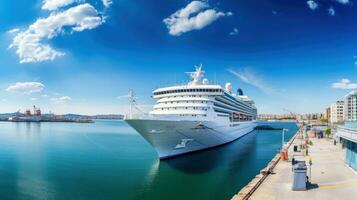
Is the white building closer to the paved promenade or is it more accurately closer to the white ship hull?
the paved promenade

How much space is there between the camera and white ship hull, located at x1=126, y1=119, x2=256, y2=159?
35844 millimetres

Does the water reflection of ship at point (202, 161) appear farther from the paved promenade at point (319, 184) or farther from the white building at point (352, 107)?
the white building at point (352, 107)

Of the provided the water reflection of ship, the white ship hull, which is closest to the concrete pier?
the water reflection of ship

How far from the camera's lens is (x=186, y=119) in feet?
125

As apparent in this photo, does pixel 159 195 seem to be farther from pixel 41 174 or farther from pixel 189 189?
pixel 41 174

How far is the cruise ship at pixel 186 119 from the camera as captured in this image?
3622 cm

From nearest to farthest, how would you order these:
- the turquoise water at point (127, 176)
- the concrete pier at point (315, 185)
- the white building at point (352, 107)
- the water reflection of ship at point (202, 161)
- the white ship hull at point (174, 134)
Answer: the concrete pier at point (315, 185)
the turquoise water at point (127, 176)
the water reflection of ship at point (202, 161)
the white ship hull at point (174, 134)
the white building at point (352, 107)

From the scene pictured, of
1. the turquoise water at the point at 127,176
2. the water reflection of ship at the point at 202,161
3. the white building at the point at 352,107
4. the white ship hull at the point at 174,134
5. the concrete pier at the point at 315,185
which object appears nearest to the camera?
the concrete pier at the point at 315,185

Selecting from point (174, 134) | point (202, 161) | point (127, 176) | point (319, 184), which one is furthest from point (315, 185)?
point (202, 161)

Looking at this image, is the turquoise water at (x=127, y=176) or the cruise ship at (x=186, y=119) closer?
the turquoise water at (x=127, y=176)

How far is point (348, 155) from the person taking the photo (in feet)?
90.8

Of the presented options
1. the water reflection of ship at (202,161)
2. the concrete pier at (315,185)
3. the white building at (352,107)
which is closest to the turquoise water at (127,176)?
the water reflection of ship at (202,161)

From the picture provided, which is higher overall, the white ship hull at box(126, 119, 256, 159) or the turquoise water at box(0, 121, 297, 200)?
the white ship hull at box(126, 119, 256, 159)

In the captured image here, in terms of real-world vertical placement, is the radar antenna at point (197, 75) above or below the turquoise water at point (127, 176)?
above
